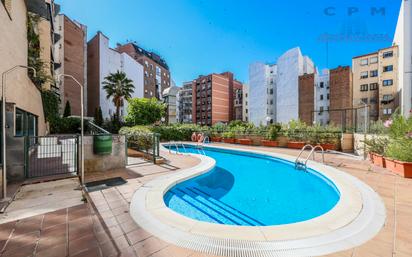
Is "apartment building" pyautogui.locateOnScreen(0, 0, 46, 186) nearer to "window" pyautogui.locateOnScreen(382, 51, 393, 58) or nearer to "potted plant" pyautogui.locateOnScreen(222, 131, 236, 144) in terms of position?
"potted plant" pyautogui.locateOnScreen(222, 131, 236, 144)

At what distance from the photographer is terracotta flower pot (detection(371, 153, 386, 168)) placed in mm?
6825

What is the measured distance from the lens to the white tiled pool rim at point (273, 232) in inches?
93.9

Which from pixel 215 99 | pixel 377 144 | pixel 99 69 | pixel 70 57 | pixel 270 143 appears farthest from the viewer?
pixel 215 99

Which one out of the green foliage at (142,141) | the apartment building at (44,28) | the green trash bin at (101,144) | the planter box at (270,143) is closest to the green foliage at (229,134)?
the planter box at (270,143)

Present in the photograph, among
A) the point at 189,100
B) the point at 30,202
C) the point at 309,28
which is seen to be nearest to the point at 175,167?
the point at 30,202

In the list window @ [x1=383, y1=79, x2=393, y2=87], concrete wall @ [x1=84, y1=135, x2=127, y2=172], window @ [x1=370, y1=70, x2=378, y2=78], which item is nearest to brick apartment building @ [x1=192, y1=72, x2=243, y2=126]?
window @ [x1=370, y1=70, x2=378, y2=78]

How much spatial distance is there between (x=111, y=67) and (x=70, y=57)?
23.5ft

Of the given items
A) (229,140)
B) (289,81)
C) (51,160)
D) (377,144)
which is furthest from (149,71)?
(377,144)

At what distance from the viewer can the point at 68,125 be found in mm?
21594

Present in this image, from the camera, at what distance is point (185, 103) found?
64312mm

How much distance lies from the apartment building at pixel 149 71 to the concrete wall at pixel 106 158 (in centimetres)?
3802

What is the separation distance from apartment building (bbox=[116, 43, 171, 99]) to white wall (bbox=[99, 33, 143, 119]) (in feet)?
11.6

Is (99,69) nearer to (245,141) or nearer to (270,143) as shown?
(245,141)

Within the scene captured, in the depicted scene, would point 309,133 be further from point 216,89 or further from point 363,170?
point 216,89
